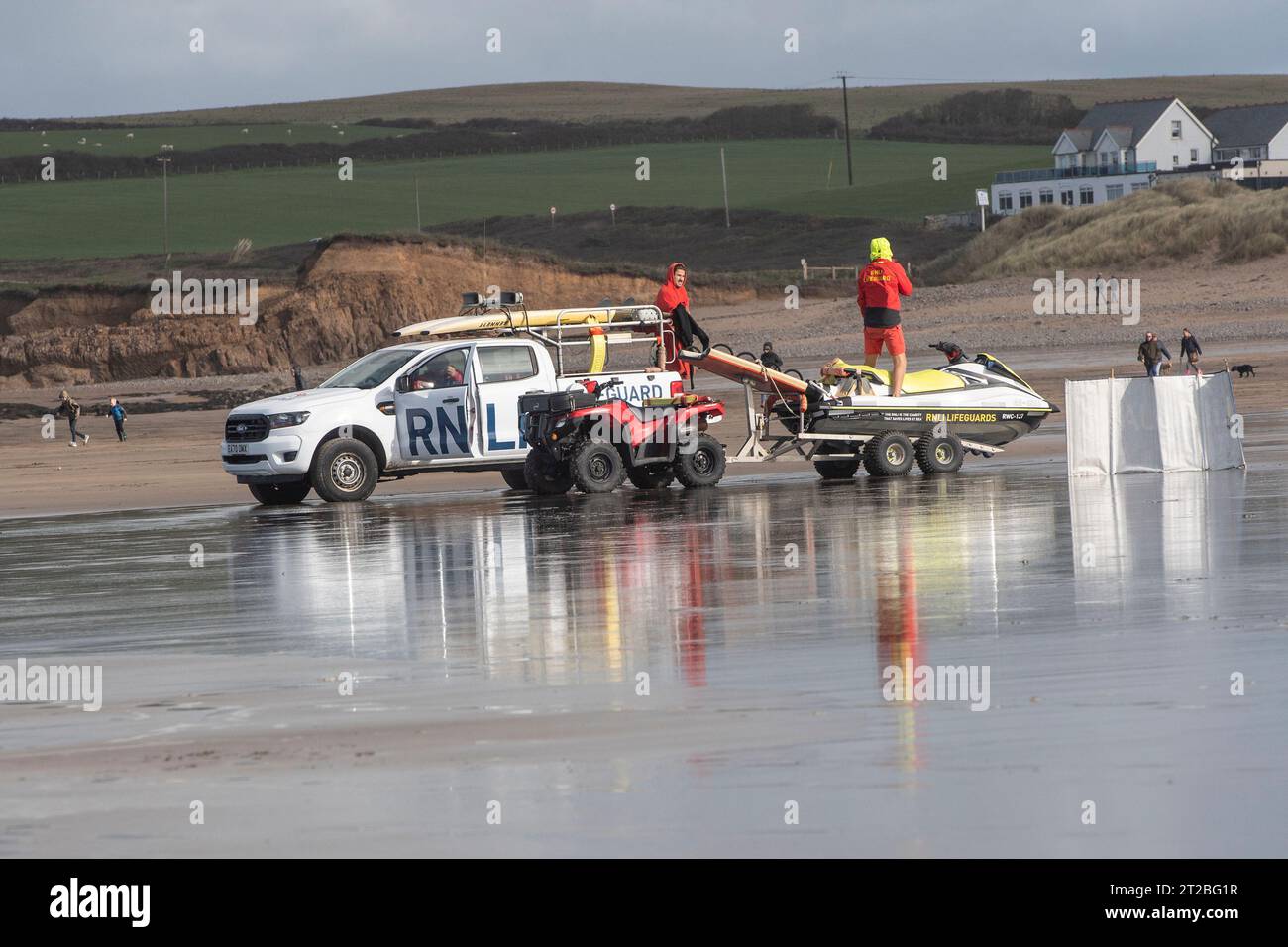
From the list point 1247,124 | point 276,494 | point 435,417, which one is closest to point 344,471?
point 435,417

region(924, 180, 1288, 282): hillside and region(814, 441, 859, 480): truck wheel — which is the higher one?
region(924, 180, 1288, 282): hillside

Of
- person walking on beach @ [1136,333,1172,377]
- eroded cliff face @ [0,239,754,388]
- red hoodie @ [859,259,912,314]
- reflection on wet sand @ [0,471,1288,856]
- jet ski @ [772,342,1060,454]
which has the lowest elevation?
reflection on wet sand @ [0,471,1288,856]

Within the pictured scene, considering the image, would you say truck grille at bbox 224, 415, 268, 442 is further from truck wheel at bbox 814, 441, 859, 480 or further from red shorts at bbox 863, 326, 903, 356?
red shorts at bbox 863, 326, 903, 356

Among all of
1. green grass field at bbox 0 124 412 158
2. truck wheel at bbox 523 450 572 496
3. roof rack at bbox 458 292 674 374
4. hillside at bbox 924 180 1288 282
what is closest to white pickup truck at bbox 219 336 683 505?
roof rack at bbox 458 292 674 374

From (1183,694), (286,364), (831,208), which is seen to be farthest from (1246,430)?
(831,208)

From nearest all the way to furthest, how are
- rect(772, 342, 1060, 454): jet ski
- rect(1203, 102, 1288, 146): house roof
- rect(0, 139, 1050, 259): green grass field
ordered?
rect(772, 342, 1060, 454): jet ski
rect(0, 139, 1050, 259): green grass field
rect(1203, 102, 1288, 146): house roof

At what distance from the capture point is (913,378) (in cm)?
2470

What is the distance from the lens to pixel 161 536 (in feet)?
66.9

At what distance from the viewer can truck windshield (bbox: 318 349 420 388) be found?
24281 mm

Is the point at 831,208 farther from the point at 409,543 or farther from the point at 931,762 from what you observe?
the point at 931,762

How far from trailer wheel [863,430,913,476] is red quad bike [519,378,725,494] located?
1.82 meters

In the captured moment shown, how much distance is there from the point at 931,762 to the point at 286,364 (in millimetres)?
59885

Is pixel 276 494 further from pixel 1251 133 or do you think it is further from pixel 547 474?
pixel 1251 133
